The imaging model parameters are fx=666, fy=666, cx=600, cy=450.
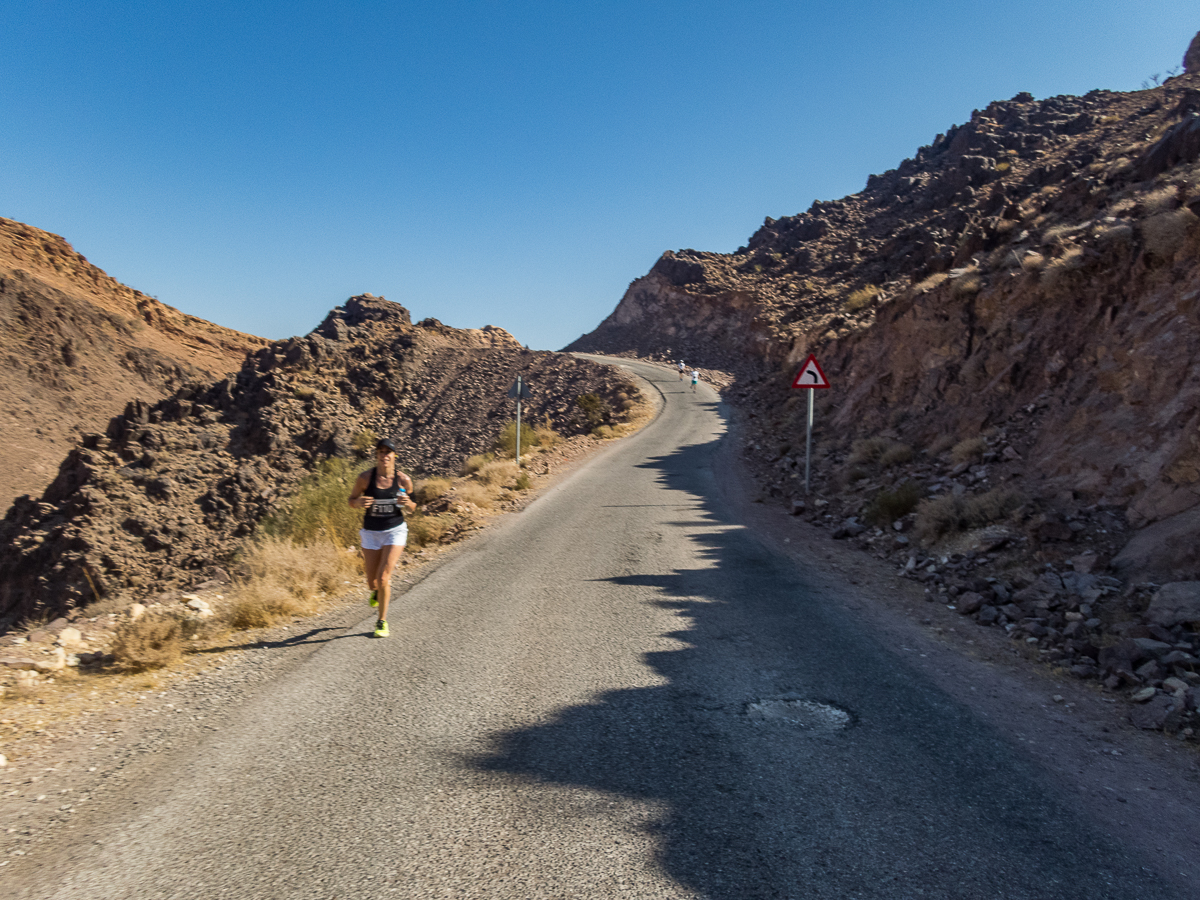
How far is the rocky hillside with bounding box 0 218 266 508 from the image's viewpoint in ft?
127

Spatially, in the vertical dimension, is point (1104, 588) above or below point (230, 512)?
above

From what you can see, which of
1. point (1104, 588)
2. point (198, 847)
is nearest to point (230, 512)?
point (198, 847)

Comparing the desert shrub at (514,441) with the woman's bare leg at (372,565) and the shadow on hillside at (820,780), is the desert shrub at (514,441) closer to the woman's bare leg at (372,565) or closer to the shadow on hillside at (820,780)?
the woman's bare leg at (372,565)

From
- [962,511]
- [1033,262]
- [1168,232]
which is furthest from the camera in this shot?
[1033,262]

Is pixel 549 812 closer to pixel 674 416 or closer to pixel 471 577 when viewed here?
pixel 471 577

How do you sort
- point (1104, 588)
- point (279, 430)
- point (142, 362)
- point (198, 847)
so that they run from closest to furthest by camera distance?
point (198, 847) → point (1104, 588) → point (279, 430) → point (142, 362)

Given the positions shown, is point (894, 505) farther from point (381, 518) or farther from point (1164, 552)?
point (381, 518)

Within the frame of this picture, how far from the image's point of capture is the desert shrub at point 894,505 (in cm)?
1049

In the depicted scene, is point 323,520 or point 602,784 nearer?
point 602,784

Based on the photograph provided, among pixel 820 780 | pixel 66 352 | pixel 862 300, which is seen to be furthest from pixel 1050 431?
pixel 66 352

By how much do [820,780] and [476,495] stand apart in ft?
34.7

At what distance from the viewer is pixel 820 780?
12.5ft

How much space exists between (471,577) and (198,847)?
5.33m

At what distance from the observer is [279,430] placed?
28.3 m
